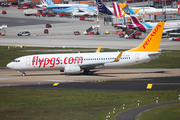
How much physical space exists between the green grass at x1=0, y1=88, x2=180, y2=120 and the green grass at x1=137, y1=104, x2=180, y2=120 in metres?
3.08

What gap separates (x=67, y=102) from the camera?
3741 cm

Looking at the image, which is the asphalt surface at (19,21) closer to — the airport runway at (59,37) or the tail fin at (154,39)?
the airport runway at (59,37)

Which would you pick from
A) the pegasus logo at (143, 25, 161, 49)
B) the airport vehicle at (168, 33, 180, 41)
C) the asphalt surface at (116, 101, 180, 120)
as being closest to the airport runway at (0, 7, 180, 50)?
the airport vehicle at (168, 33, 180, 41)

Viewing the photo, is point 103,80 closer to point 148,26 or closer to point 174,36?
point 174,36

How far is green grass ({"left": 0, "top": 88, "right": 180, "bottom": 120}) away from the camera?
31797 millimetres

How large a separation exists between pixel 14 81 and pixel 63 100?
17.9m

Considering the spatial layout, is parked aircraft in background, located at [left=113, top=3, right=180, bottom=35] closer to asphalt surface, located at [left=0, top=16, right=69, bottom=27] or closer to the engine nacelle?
the engine nacelle

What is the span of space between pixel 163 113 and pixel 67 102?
41.2ft

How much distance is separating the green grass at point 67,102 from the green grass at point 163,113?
3076 millimetres

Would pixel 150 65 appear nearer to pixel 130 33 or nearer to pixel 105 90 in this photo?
pixel 105 90

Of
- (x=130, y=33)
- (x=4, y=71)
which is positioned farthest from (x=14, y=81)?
(x=130, y=33)

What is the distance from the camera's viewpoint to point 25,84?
50.3 metres

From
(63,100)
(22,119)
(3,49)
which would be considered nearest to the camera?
(22,119)

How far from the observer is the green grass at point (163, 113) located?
1135 inches
